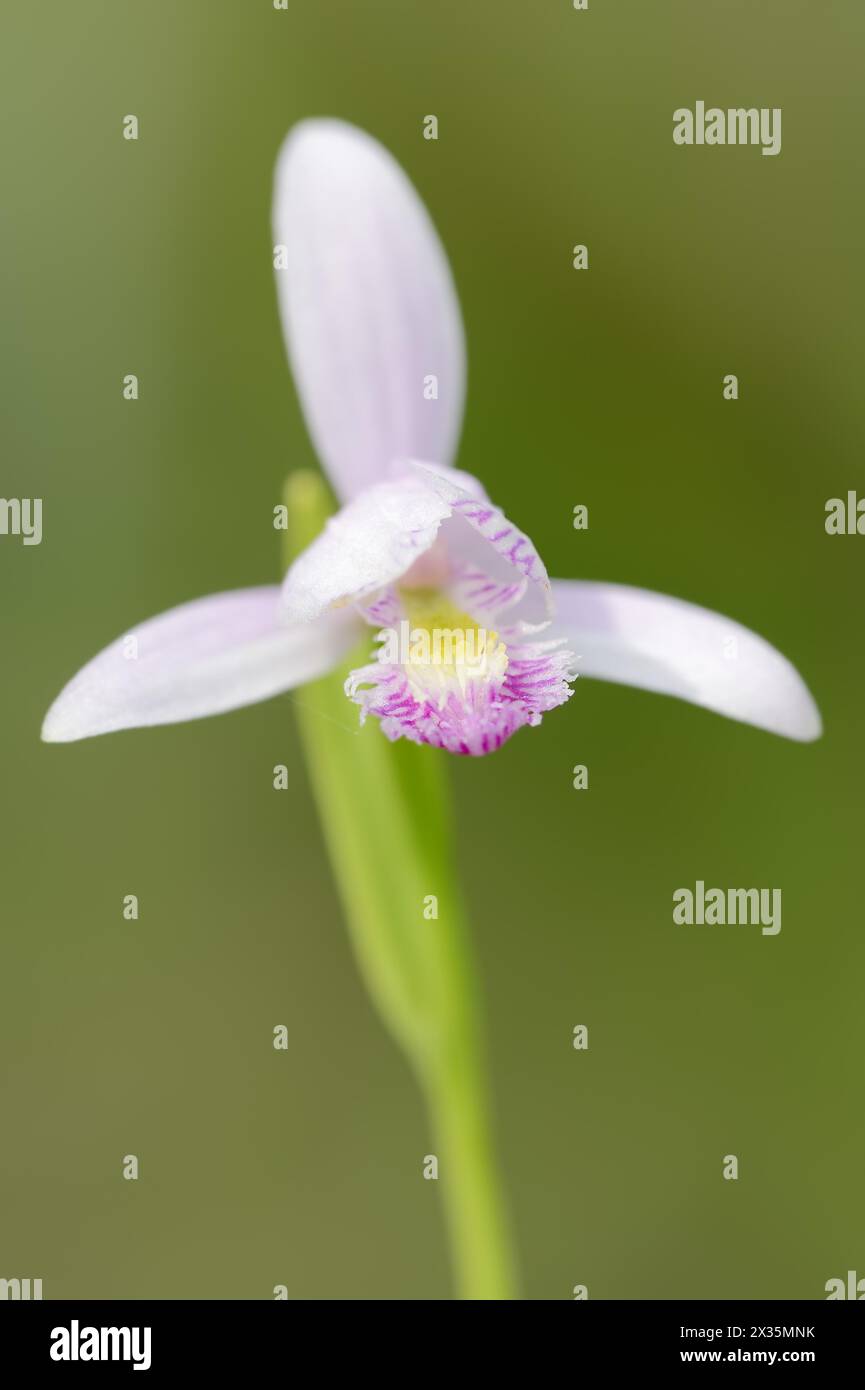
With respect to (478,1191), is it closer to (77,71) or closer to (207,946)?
(207,946)

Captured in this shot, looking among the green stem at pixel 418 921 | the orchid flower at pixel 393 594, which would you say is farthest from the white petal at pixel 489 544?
the green stem at pixel 418 921

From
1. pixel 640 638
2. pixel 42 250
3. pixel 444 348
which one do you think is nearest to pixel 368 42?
pixel 42 250

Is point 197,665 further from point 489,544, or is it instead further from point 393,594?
point 489,544

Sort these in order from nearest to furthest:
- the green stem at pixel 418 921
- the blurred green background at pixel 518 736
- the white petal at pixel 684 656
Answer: the white petal at pixel 684 656, the green stem at pixel 418 921, the blurred green background at pixel 518 736

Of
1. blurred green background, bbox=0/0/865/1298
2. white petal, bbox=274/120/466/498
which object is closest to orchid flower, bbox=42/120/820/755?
white petal, bbox=274/120/466/498

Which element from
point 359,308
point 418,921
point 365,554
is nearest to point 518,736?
point 418,921

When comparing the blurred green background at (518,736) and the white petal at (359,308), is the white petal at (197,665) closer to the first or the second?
the white petal at (359,308)
